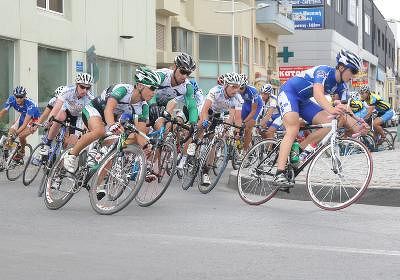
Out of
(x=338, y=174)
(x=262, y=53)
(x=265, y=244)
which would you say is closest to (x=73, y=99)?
(x=338, y=174)

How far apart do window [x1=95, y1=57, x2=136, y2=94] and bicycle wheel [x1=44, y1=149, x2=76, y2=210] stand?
19.5 meters

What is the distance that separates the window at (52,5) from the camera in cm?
2425

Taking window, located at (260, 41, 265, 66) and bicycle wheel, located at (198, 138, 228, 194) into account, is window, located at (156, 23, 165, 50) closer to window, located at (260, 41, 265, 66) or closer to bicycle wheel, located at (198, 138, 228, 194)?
window, located at (260, 41, 265, 66)

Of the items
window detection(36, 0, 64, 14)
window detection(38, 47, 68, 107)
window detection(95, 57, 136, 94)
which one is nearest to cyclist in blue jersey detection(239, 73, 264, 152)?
window detection(38, 47, 68, 107)

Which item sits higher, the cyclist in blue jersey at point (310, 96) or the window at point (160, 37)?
the window at point (160, 37)

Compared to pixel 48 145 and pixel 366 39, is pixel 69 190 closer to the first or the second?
pixel 48 145

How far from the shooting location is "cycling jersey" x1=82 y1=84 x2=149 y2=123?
839 cm

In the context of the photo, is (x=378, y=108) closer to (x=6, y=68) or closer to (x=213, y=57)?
(x=6, y=68)

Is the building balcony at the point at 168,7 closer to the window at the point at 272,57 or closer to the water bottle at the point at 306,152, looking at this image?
the window at the point at 272,57

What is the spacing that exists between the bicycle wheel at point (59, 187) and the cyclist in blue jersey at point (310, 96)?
2.35 m

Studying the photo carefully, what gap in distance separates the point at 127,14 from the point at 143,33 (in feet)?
6.27

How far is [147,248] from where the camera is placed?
19.8 ft

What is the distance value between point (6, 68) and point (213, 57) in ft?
90.6

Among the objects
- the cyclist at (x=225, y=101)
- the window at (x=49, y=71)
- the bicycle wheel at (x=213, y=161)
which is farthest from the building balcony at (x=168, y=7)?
the bicycle wheel at (x=213, y=161)
